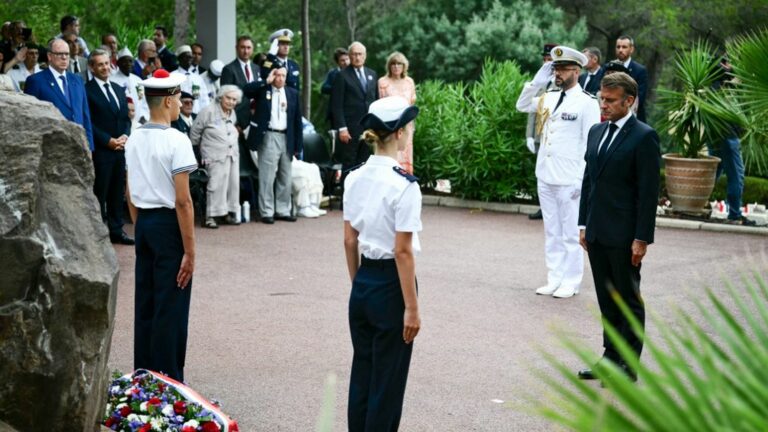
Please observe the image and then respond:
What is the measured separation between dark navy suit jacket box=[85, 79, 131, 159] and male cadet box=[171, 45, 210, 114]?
2628mm

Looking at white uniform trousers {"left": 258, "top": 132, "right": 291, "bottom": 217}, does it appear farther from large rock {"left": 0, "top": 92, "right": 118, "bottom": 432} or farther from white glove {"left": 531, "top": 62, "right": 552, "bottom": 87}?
large rock {"left": 0, "top": 92, "right": 118, "bottom": 432}

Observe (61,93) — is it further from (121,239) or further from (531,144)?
(531,144)

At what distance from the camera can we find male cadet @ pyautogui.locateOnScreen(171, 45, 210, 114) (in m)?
14.5

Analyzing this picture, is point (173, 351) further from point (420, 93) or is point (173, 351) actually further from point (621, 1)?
point (621, 1)

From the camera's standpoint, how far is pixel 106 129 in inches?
462

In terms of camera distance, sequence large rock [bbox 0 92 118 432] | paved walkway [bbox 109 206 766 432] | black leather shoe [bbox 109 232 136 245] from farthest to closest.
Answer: black leather shoe [bbox 109 232 136 245], paved walkway [bbox 109 206 766 432], large rock [bbox 0 92 118 432]

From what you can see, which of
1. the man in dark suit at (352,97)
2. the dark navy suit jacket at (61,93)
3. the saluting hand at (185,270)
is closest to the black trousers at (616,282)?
the saluting hand at (185,270)

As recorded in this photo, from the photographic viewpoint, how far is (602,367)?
132 centimetres

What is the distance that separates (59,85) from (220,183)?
266cm

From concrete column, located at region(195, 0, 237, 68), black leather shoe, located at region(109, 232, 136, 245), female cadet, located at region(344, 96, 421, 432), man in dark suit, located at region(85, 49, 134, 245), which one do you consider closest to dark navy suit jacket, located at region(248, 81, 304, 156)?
man in dark suit, located at region(85, 49, 134, 245)

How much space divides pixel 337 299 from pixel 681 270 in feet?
12.4

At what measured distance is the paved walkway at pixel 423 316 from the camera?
20.1ft

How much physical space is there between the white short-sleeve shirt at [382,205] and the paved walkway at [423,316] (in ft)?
3.06

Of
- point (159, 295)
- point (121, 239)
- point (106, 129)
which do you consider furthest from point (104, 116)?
point (159, 295)
